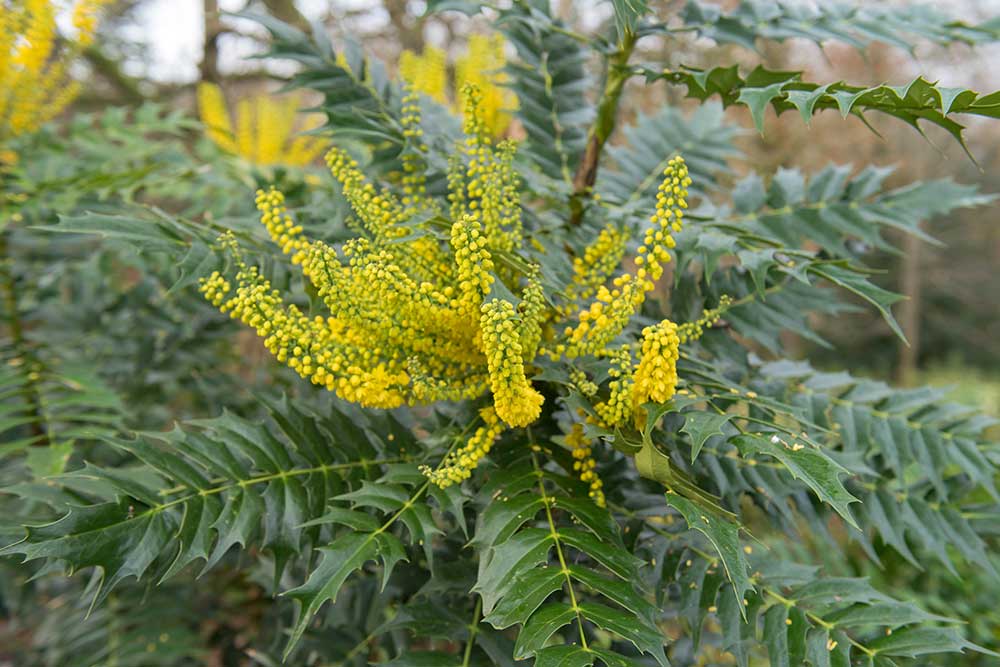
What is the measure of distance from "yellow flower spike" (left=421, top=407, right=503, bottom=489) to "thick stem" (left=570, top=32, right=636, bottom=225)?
1.80ft

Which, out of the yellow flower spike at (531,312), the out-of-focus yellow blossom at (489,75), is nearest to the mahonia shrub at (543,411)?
the yellow flower spike at (531,312)

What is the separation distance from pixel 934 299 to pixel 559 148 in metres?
11.7

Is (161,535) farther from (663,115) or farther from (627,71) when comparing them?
(663,115)

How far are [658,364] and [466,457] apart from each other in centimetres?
33

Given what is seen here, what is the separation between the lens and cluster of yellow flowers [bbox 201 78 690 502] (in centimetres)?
99

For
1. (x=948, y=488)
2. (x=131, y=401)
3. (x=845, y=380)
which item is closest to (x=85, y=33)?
(x=131, y=401)

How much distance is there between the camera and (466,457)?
1.09 m

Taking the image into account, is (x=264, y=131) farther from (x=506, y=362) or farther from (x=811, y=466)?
(x=811, y=466)

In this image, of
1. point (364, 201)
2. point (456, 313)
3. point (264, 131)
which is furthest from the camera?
point (264, 131)

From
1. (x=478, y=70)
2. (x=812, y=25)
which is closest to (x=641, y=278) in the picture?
(x=812, y=25)

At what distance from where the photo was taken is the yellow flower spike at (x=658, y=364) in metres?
0.95

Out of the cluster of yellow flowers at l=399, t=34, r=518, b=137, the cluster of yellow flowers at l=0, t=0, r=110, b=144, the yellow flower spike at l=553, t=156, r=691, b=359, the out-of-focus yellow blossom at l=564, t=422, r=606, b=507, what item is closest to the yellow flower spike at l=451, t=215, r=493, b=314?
the yellow flower spike at l=553, t=156, r=691, b=359

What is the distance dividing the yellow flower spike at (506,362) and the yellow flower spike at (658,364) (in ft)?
0.51

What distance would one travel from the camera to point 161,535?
1105 millimetres
